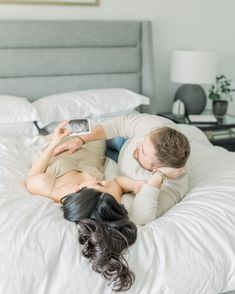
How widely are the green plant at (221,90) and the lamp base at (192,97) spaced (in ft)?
0.34

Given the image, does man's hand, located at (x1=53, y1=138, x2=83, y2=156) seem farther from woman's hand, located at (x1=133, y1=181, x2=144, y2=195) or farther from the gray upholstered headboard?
the gray upholstered headboard

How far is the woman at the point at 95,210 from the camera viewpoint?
1084 millimetres

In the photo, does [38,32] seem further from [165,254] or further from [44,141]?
[165,254]

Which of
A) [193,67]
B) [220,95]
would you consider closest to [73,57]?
[193,67]

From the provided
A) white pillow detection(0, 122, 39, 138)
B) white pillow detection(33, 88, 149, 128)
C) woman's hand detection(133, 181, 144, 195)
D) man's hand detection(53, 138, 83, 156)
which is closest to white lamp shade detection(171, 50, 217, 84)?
white pillow detection(33, 88, 149, 128)

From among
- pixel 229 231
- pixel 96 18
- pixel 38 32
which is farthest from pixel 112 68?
pixel 229 231

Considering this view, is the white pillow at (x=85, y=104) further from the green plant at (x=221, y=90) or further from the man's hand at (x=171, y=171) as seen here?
the man's hand at (x=171, y=171)

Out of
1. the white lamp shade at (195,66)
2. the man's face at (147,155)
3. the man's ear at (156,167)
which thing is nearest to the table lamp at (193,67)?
the white lamp shade at (195,66)

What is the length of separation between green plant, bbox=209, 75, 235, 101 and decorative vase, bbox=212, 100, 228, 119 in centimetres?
6

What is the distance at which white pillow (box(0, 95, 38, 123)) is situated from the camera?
232cm

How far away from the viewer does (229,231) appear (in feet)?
4.33

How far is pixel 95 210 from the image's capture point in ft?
3.97

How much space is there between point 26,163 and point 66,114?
2.30 ft

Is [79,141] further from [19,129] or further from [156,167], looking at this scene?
[19,129]
